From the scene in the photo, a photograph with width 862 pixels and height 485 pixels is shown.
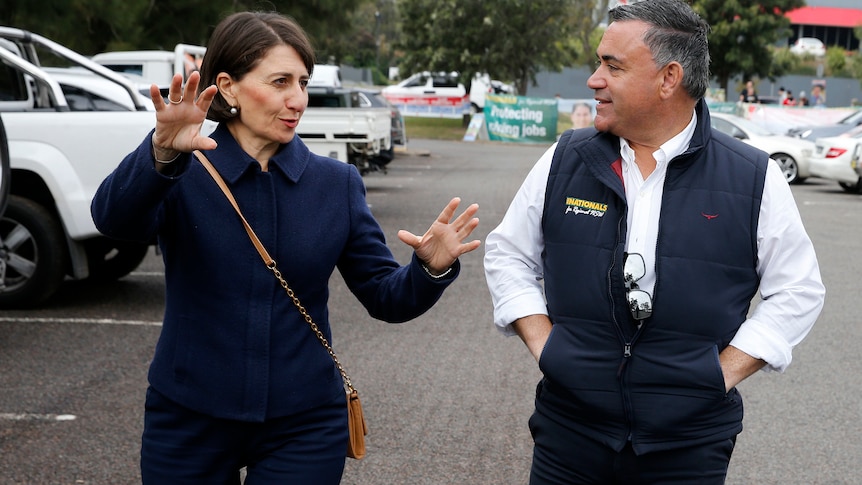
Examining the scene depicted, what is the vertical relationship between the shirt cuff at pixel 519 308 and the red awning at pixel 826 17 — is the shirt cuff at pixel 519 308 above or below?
above

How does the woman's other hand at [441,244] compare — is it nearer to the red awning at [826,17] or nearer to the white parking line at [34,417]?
the white parking line at [34,417]

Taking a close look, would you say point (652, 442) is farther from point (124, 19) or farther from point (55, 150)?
point (124, 19)

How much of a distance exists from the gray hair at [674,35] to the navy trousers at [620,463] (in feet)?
3.09

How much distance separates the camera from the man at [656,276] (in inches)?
112

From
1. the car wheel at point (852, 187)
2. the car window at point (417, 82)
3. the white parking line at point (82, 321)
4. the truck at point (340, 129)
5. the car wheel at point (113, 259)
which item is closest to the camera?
the white parking line at point (82, 321)

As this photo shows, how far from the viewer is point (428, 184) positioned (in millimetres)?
20984

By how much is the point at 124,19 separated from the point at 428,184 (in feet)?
19.9

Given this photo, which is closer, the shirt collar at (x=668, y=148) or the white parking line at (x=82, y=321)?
the shirt collar at (x=668, y=148)

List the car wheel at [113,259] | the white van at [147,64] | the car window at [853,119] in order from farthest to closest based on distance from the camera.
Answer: the car window at [853,119]
the white van at [147,64]
the car wheel at [113,259]

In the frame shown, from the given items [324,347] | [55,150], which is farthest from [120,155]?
[324,347]

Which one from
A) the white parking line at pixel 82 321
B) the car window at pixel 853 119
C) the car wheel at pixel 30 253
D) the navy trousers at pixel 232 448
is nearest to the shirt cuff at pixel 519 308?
the navy trousers at pixel 232 448

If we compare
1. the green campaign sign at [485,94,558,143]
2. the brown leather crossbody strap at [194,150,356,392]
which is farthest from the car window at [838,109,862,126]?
the brown leather crossbody strap at [194,150,356,392]

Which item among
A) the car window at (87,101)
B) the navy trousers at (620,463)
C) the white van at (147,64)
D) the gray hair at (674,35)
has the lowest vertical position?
the white van at (147,64)

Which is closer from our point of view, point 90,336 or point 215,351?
point 215,351
